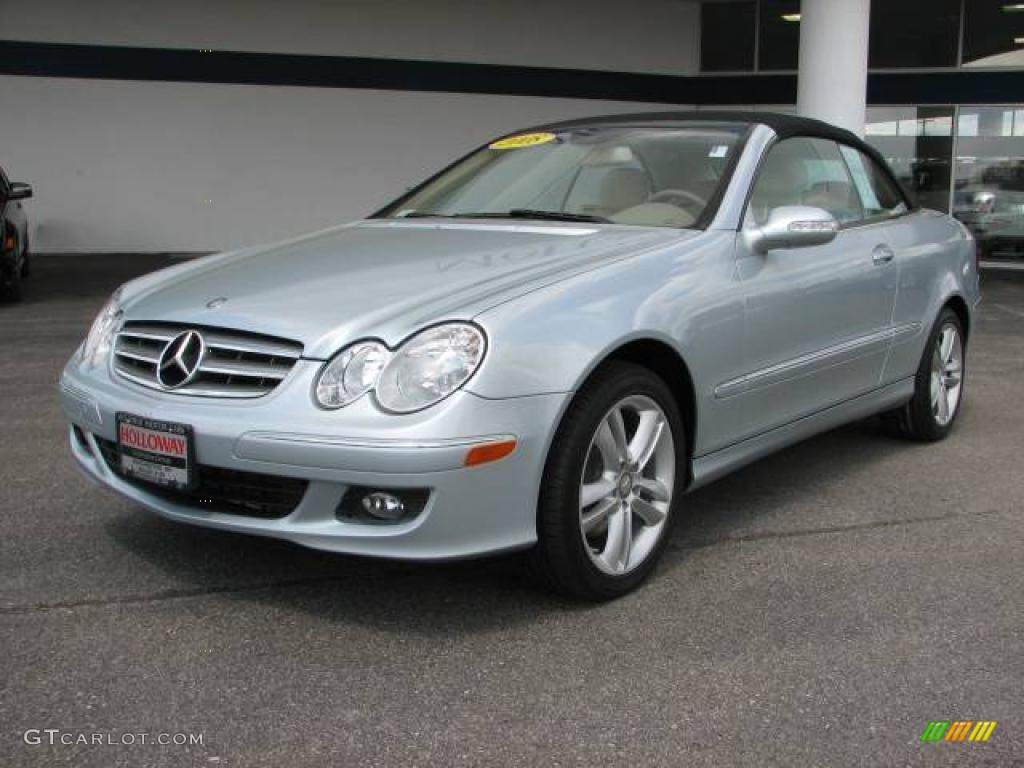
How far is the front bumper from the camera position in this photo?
2807 mm

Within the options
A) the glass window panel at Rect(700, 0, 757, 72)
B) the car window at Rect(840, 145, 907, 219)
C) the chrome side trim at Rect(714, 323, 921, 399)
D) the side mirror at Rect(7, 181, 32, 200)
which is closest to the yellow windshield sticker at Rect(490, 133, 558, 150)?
the car window at Rect(840, 145, 907, 219)

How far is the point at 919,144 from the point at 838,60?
4929mm

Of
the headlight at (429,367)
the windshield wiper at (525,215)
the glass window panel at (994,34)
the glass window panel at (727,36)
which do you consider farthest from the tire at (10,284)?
the glass window panel at (994,34)

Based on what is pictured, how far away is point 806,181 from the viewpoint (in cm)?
447

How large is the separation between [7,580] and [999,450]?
433cm

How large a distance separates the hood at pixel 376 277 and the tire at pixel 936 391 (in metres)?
2.00

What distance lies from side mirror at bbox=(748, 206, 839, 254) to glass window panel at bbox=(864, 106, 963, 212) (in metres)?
11.5

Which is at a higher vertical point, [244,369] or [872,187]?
[872,187]

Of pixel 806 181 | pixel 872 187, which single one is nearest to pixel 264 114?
pixel 872 187

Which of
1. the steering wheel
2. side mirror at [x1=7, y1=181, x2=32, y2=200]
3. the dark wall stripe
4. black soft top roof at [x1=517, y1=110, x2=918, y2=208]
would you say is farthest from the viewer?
the dark wall stripe

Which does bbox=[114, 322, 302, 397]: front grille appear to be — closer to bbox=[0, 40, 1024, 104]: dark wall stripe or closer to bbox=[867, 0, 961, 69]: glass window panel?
bbox=[0, 40, 1024, 104]: dark wall stripe

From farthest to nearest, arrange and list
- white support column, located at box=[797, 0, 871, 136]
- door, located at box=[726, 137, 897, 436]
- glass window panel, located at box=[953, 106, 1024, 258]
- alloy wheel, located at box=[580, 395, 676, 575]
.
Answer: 1. glass window panel, located at box=[953, 106, 1024, 258]
2. white support column, located at box=[797, 0, 871, 136]
3. door, located at box=[726, 137, 897, 436]
4. alloy wheel, located at box=[580, 395, 676, 575]

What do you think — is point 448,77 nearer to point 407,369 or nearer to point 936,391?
point 936,391

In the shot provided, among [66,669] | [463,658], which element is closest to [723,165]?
[463,658]
